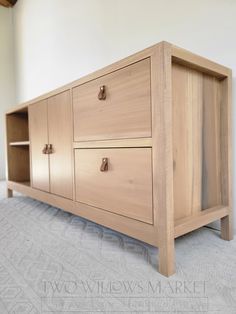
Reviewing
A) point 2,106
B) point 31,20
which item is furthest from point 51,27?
point 2,106

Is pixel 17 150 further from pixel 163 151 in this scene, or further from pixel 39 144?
pixel 163 151

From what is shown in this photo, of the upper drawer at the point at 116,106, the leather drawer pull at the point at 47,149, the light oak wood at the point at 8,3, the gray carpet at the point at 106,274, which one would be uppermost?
the light oak wood at the point at 8,3

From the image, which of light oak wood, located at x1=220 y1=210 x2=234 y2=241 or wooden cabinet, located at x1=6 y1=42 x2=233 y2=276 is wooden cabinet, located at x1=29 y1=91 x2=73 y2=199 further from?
light oak wood, located at x1=220 y1=210 x2=234 y2=241

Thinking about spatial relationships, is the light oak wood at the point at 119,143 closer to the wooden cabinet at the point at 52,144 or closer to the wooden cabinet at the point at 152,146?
the wooden cabinet at the point at 152,146

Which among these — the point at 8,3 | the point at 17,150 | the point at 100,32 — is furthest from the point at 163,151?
the point at 8,3

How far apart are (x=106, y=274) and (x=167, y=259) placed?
18 cm

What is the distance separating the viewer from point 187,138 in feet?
2.69

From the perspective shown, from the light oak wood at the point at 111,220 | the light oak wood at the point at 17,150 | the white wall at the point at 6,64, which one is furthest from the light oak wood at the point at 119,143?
the white wall at the point at 6,64

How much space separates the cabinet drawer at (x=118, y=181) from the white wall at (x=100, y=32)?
56 centimetres

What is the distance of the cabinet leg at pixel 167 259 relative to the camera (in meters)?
0.67

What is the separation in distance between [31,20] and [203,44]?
2.07m

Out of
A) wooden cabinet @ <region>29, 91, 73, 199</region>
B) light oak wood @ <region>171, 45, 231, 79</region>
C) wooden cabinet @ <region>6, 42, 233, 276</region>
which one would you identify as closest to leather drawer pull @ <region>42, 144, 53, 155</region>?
wooden cabinet @ <region>29, 91, 73, 199</region>

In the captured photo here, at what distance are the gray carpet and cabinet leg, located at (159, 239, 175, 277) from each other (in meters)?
0.02

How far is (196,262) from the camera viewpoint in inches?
29.5
